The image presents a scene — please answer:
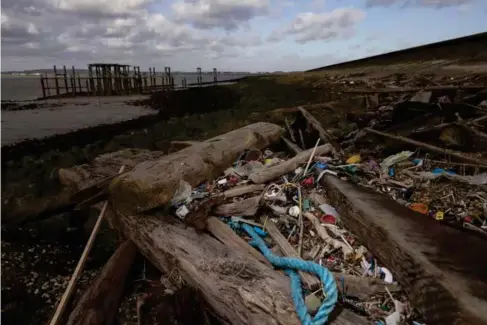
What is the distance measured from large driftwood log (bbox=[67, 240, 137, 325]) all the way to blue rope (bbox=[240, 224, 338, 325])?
6.10 feet

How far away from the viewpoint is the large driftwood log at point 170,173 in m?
4.02

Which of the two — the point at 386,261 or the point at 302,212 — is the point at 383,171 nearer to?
the point at 302,212

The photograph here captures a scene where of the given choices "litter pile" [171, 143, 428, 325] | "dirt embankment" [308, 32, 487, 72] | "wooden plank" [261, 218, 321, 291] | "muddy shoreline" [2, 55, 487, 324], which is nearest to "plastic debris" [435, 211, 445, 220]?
"litter pile" [171, 143, 428, 325]

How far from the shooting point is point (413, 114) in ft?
23.5

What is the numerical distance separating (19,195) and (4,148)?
25.2 ft

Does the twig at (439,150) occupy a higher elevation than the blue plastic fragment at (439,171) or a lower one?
higher

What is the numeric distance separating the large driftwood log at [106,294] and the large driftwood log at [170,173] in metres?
0.58

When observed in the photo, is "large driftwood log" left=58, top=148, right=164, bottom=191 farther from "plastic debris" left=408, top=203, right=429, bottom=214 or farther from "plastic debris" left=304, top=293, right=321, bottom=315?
"plastic debris" left=408, top=203, right=429, bottom=214

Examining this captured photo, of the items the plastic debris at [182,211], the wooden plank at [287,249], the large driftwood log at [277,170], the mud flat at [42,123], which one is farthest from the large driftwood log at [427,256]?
the mud flat at [42,123]

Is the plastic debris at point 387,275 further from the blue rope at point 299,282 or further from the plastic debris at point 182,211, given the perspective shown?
the plastic debris at point 182,211

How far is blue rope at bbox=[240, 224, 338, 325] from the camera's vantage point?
2.18 m

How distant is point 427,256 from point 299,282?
0.92m

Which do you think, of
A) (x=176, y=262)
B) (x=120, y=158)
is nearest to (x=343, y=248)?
(x=176, y=262)

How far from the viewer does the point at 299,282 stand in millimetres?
2557
